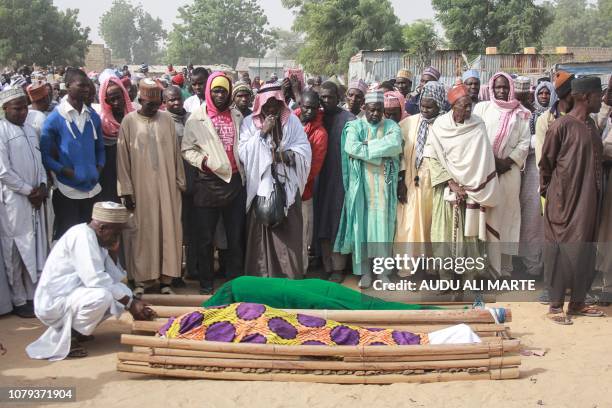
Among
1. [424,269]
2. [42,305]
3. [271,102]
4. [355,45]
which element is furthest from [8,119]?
[355,45]

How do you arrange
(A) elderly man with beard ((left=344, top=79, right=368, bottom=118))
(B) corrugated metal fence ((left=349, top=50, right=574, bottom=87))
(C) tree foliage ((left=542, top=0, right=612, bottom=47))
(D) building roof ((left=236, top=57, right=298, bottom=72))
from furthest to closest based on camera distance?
(C) tree foliage ((left=542, top=0, right=612, bottom=47)) → (D) building roof ((left=236, top=57, right=298, bottom=72)) → (B) corrugated metal fence ((left=349, top=50, right=574, bottom=87)) → (A) elderly man with beard ((left=344, top=79, right=368, bottom=118))

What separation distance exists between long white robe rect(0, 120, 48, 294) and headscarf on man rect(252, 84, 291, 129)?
77.9 inches

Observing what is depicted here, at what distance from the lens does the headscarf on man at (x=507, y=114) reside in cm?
718

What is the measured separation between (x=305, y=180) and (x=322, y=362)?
99.9 inches

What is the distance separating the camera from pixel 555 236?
6324mm

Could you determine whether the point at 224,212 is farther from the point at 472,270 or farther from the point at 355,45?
the point at 355,45

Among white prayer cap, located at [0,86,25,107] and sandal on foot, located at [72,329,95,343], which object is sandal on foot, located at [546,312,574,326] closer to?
sandal on foot, located at [72,329,95,343]

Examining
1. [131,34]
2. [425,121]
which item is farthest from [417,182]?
[131,34]

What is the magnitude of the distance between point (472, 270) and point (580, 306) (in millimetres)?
1034

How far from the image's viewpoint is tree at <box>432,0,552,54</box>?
34.5m

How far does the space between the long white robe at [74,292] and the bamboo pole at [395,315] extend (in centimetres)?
42

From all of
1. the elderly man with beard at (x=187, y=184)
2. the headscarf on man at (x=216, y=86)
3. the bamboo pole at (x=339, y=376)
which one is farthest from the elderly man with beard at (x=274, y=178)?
the bamboo pole at (x=339, y=376)

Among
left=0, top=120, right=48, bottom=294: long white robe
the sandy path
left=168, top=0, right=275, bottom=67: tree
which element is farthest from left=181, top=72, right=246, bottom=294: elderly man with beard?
left=168, top=0, right=275, bottom=67: tree

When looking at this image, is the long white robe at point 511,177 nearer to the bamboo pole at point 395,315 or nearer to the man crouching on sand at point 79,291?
the bamboo pole at point 395,315
